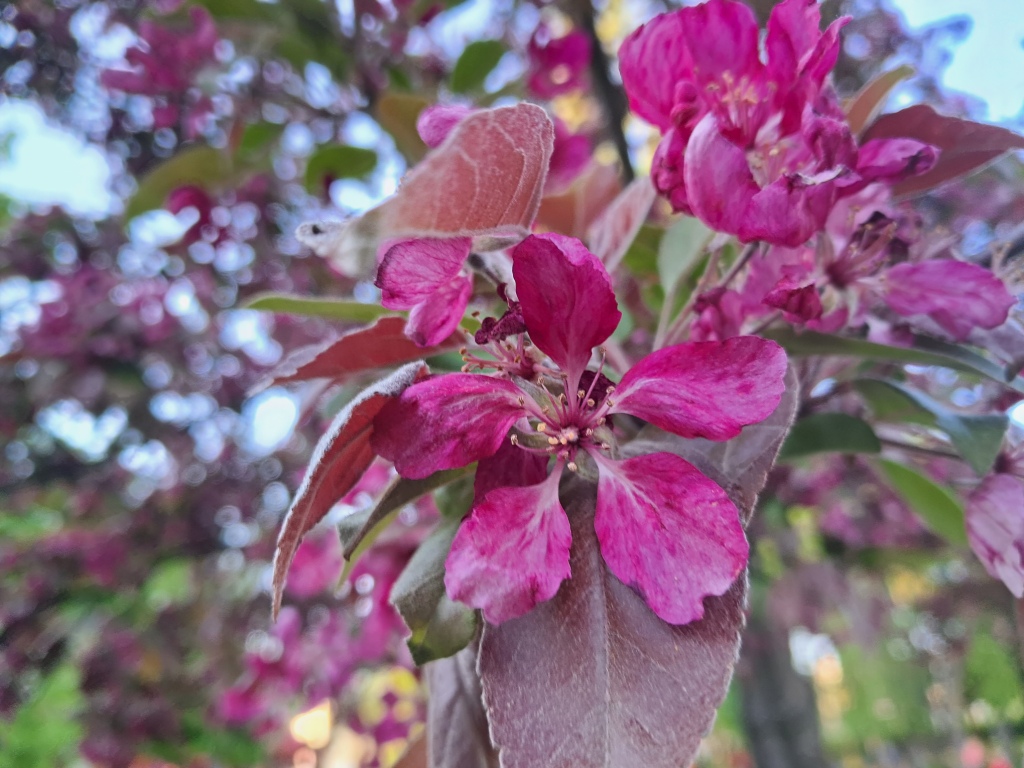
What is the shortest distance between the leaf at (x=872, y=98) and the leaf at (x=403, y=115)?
0.65 m

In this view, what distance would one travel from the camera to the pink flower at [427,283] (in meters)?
0.34

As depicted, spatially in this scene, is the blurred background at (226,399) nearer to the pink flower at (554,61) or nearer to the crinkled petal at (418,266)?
the pink flower at (554,61)

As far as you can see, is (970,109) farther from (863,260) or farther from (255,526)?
(255,526)

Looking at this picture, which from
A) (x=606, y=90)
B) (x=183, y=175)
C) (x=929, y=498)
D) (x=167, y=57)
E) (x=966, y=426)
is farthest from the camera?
(x=606, y=90)

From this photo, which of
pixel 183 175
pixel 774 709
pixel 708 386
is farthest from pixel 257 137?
pixel 774 709

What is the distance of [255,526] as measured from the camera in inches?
83.0

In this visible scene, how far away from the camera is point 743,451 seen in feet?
1.22

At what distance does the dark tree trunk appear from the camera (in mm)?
2221

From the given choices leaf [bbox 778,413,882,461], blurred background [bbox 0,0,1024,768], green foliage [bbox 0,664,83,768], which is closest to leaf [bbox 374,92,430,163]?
blurred background [bbox 0,0,1024,768]

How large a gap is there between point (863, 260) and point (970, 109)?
5.38 feet

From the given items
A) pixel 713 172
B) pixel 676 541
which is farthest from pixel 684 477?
pixel 713 172

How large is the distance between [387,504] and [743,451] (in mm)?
212

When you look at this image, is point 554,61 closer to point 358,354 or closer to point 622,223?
point 622,223

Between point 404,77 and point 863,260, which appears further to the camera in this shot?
point 404,77
